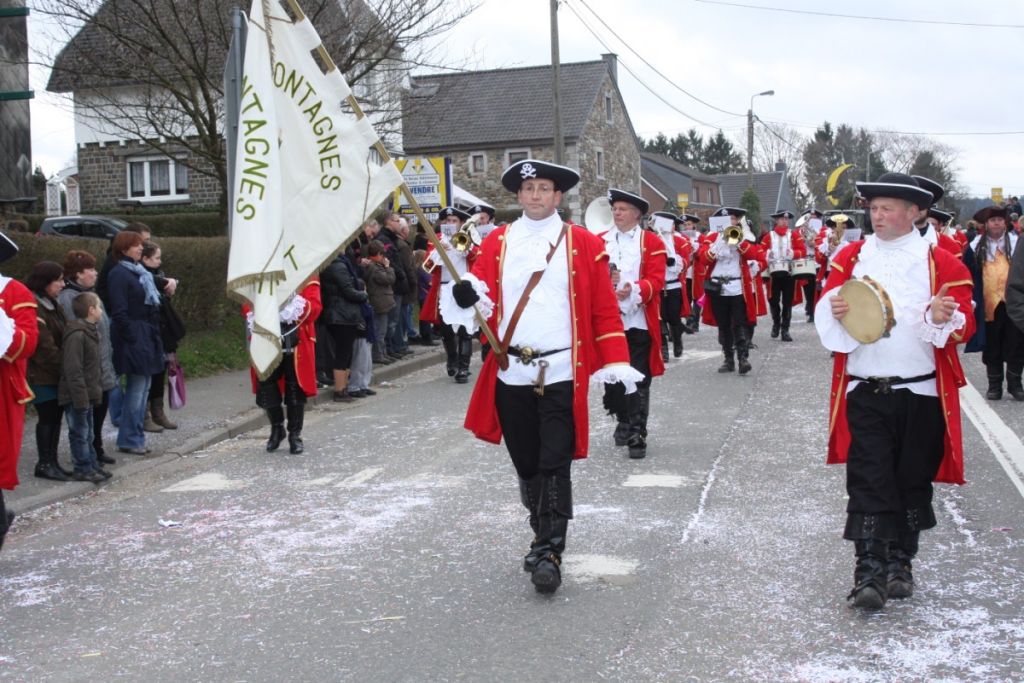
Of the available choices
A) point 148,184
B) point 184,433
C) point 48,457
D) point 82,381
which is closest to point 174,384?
point 184,433

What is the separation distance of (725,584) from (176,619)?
2431 mm

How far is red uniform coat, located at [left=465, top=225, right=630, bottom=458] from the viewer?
18.5 ft

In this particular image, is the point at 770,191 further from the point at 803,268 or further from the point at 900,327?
the point at 900,327

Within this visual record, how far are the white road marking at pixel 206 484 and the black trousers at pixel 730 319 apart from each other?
23.2 feet

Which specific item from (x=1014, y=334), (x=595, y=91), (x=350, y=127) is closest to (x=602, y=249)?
(x=350, y=127)

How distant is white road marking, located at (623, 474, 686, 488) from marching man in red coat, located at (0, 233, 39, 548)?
12.1 feet

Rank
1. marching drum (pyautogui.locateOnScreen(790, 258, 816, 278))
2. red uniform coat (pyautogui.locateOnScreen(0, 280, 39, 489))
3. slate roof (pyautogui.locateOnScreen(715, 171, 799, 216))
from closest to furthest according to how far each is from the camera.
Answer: red uniform coat (pyautogui.locateOnScreen(0, 280, 39, 489))
marching drum (pyautogui.locateOnScreen(790, 258, 816, 278))
slate roof (pyautogui.locateOnScreen(715, 171, 799, 216))

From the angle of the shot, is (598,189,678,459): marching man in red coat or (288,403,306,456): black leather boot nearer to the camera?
(598,189,678,459): marching man in red coat

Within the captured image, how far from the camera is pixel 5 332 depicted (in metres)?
5.93

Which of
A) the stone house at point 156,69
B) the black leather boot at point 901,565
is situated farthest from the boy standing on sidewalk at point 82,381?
the stone house at point 156,69

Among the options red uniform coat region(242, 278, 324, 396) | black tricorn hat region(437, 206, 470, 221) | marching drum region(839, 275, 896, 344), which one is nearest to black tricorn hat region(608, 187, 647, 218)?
red uniform coat region(242, 278, 324, 396)

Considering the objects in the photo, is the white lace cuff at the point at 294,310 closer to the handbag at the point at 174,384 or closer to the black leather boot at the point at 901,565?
the handbag at the point at 174,384

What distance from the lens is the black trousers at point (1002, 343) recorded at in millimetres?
11492

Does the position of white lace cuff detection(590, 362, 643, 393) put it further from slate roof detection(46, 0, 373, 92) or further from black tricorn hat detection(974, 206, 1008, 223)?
slate roof detection(46, 0, 373, 92)
